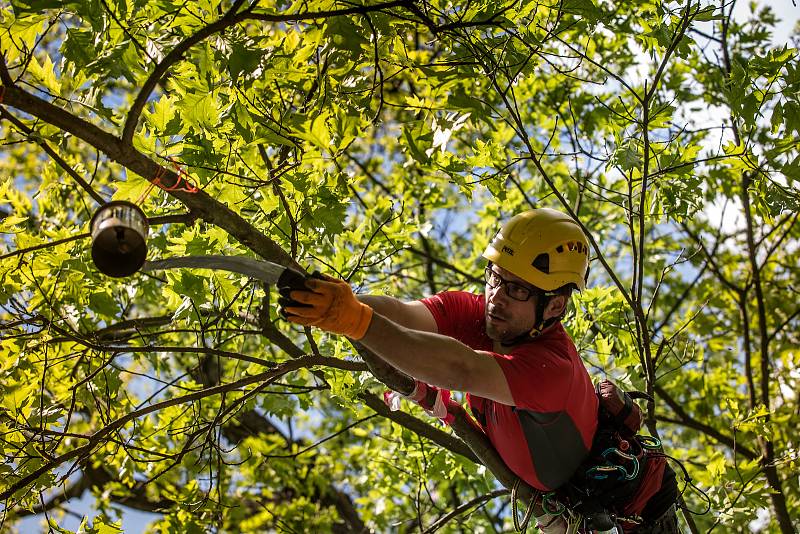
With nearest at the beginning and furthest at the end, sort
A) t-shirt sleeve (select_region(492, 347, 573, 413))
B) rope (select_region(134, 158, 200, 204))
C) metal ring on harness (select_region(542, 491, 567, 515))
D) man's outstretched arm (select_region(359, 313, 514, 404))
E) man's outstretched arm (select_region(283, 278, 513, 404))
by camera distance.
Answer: man's outstretched arm (select_region(283, 278, 513, 404)) → man's outstretched arm (select_region(359, 313, 514, 404)) → rope (select_region(134, 158, 200, 204)) → t-shirt sleeve (select_region(492, 347, 573, 413)) → metal ring on harness (select_region(542, 491, 567, 515))

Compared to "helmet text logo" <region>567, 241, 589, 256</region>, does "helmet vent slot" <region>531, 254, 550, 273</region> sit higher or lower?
lower

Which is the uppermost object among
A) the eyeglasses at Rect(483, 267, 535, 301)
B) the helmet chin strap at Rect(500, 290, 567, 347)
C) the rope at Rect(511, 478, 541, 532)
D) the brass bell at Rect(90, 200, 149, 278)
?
the eyeglasses at Rect(483, 267, 535, 301)

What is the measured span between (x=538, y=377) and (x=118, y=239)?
1595 mm

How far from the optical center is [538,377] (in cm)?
303

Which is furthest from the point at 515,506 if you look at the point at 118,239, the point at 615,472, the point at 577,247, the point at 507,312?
the point at 118,239

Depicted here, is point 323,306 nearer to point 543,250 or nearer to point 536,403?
point 536,403

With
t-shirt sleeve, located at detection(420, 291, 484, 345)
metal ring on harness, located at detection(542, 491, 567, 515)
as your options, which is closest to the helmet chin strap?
t-shirt sleeve, located at detection(420, 291, 484, 345)

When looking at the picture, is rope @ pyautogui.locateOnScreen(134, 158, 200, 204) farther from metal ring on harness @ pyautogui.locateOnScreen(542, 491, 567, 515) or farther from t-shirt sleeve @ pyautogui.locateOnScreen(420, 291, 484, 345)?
metal ring on harness @ pyautogui.locateOnScreen(542, 491, 567, 515)

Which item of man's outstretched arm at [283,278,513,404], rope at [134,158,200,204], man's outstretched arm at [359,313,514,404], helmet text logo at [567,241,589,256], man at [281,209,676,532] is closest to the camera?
man's outstretched arm at [283,278,513,404]

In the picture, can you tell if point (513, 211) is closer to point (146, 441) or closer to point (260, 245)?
point (146, 441)

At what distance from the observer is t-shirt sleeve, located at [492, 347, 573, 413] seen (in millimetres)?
2959

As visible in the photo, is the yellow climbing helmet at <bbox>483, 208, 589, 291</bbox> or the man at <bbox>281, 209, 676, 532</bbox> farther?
the yellow climbing helmet at <bbox>483, 208, 589, 291</bbox>

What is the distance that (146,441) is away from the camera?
543 centimetres

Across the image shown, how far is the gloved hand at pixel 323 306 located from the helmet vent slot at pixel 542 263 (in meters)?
1.37
